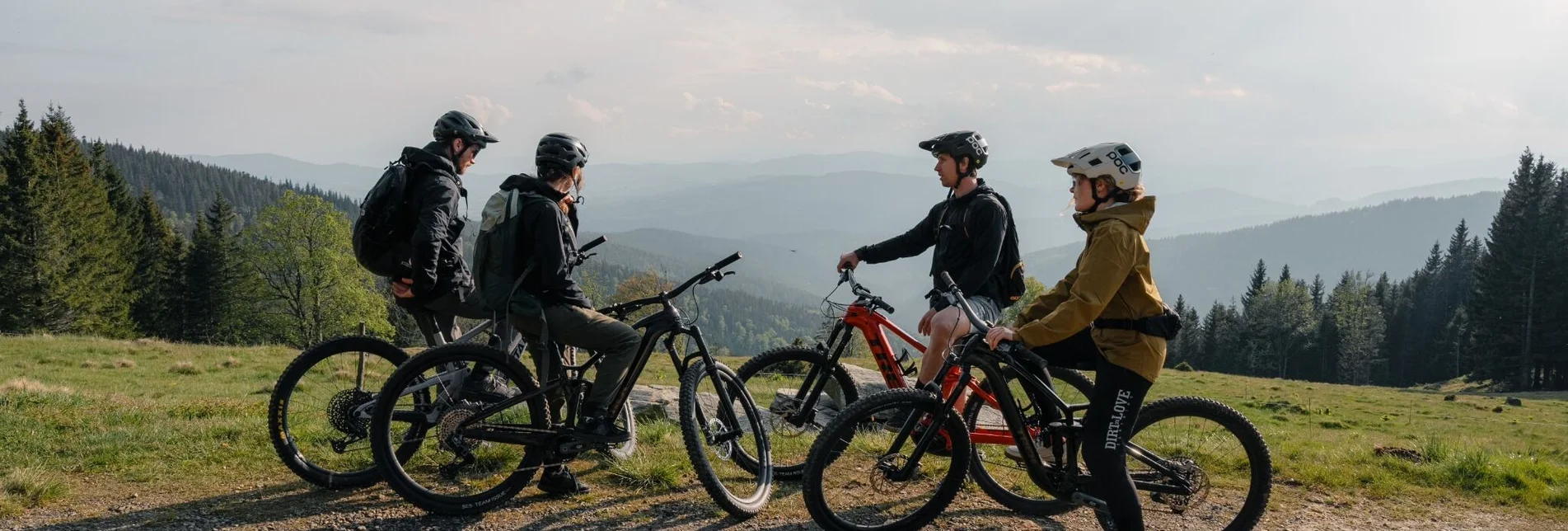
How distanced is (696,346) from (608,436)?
81 centimetres

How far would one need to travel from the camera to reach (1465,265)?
97.2m

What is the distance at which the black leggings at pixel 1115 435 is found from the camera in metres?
5.00

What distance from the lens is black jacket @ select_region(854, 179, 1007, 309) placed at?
258 inches

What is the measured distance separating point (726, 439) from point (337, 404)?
2632 mm

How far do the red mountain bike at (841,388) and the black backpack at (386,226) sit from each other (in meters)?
2.59

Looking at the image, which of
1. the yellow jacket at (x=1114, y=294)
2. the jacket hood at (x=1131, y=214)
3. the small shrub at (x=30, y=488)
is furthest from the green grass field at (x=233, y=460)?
the jacket hood at (x=1131, y=214)

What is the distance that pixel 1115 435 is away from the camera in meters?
5.02

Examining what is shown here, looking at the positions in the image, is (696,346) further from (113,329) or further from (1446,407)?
(113,329)

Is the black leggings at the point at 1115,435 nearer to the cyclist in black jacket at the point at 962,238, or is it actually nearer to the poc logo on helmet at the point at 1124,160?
the poc logo on helmet at the point at 1124,160

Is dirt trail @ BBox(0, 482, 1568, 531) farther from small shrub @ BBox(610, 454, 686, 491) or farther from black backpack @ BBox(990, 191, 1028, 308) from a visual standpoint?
black backpack @ BBox(990, 191, 1028, 308)

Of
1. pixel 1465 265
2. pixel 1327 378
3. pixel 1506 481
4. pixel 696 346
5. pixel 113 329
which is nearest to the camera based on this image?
pixel 696 346

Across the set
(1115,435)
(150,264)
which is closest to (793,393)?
(1115,435)

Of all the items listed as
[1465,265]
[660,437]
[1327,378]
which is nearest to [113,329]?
[660,437]

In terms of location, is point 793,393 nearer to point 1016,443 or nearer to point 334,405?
point 1016,443
